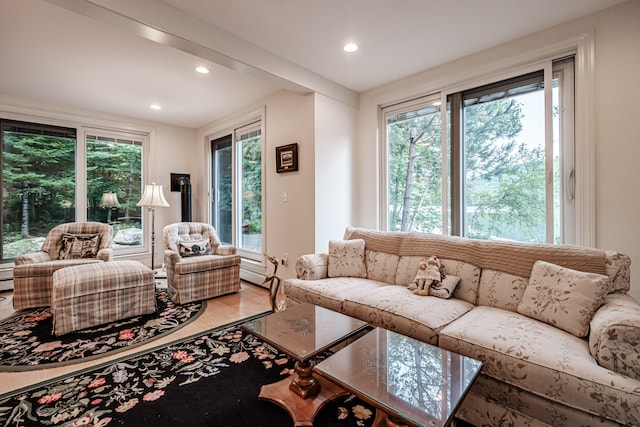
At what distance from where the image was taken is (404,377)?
4.13 feet

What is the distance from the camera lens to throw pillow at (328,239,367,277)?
2879mm

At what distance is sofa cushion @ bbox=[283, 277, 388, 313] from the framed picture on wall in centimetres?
147

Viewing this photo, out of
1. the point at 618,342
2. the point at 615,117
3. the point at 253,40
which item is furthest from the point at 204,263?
the point at 615,117

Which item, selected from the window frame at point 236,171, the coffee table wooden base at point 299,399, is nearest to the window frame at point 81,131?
the window frame at point 236,171

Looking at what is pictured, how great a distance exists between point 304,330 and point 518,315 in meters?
1.37

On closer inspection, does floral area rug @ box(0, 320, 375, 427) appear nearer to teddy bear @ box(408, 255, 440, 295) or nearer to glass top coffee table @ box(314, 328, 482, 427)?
glass top coffee table @ box(314, 328, 482, 427)

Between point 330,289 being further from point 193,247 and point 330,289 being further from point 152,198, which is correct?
point 152,198

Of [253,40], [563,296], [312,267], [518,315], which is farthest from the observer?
[312,267]

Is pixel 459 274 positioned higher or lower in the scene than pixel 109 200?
lower

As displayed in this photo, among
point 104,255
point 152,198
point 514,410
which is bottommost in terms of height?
point 514,410

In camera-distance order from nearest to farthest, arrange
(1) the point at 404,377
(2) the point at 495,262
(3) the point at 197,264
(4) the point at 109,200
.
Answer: (1) the point at 404,377 → (2) the point at 495,262 → (3) the point at 197,264 → (4) the point at 109,200

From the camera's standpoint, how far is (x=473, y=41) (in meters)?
2.65

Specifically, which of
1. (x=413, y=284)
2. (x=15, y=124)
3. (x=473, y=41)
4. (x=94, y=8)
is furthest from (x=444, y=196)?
(x=15, y=124)

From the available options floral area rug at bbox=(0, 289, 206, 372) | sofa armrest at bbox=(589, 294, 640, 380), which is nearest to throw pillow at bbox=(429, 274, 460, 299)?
sofa armrest at bbox=(589, 294, 640, 380)
